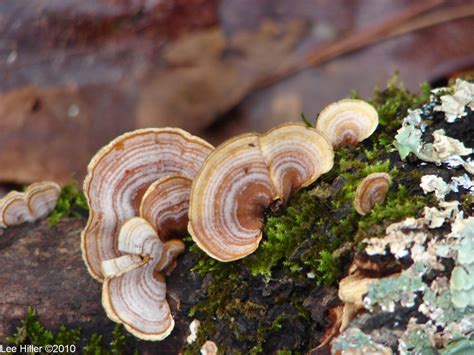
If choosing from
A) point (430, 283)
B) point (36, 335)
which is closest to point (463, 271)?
point (430, 283)

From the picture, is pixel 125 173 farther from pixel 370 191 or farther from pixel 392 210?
pixel 392 210

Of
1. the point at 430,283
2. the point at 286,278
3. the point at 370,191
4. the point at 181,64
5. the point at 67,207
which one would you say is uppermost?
the point at 181,64

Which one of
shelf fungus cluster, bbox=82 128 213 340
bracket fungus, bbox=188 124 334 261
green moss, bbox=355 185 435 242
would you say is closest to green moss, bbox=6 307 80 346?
shelf fungus cluster, bbox=82 128 213 340

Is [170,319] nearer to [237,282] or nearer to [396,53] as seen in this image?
[237,282]

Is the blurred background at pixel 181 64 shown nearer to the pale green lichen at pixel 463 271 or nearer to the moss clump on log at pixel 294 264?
the moss clump on log at pixel 294 264

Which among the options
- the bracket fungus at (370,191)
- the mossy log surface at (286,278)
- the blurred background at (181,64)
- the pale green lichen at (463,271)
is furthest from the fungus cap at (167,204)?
the blurred background at (181,64)

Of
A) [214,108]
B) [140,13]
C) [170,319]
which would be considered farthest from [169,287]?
[140,13]
